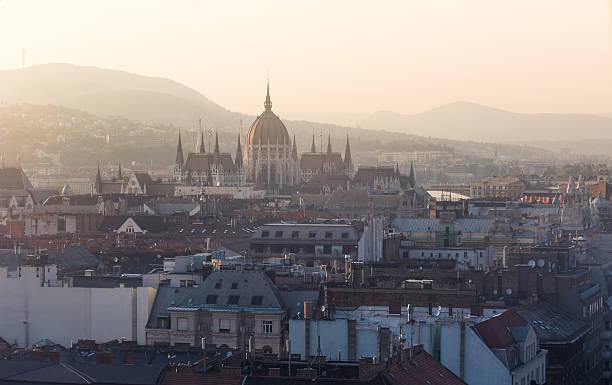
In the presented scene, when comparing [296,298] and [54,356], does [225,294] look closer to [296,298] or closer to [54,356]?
[296,298]

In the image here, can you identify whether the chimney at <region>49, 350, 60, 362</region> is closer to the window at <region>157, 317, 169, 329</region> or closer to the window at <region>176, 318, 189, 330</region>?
the window at <region>176, 318, 189, 330</region>

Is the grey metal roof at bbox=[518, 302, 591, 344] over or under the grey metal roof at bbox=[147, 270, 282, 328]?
under

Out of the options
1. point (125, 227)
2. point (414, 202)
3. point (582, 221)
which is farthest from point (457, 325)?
point (414, 202)

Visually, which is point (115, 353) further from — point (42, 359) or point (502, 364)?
point (502, 364)

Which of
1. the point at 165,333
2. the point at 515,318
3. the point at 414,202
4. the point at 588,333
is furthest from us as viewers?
→ the point at 414,202

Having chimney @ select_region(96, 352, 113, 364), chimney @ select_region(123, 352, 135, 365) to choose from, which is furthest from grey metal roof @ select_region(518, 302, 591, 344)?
chimney @ select_region(96, 352, 113, 364)

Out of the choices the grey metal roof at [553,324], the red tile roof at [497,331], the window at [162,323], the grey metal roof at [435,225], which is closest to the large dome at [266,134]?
the grey metal roof at [435,225]

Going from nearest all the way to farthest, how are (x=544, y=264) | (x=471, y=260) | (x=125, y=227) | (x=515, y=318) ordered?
(x=515, y=318) < (x=544, y=264) < (x=471, y=260) < (x=125, y=227)
